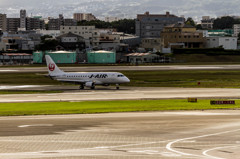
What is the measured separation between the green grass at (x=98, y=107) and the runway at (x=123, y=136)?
413cm

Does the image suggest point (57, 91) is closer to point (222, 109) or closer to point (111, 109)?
point (111, 109)

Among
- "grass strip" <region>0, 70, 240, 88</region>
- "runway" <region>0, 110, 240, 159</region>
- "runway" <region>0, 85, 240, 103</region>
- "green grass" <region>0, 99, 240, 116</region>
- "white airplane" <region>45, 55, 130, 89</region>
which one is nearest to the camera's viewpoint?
"runway" <region>0, 110, 240, 159</region>

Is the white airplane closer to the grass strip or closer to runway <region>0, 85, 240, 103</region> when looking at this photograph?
runway <region>0, 85, 240, 103</region>

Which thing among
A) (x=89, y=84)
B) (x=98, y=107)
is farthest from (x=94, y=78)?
(x=98, y=107)

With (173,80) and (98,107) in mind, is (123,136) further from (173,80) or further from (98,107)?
(173,80)

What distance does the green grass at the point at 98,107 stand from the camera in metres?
59.5

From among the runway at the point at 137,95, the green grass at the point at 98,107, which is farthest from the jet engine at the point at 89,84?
the green grass at the point at 98,107

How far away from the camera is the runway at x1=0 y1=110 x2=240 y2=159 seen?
3612 centimetres

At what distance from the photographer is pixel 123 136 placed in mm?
42406

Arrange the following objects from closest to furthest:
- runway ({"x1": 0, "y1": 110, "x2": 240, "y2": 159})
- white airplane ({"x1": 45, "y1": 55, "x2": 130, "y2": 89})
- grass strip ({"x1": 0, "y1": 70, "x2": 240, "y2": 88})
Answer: runway ({"x1": 0, "y1": 110, "x2": 240, "y2": 159}) < white airplane ({"x1": 45, "y1": 55, "x2": 130, "y2": 89}) < grass strip ({"x1": 0, "y1": 70, "x2": 240, "y2": 88})

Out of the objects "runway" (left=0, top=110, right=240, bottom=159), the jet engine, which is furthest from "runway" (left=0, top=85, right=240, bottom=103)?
"runway" (left=0, top=110, right=240, bottom=159)

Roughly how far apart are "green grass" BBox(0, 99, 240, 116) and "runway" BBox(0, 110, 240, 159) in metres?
4.13

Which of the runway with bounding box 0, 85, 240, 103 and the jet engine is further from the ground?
the jet engine

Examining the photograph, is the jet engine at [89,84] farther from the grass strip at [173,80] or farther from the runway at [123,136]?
the runway at [123,136]
